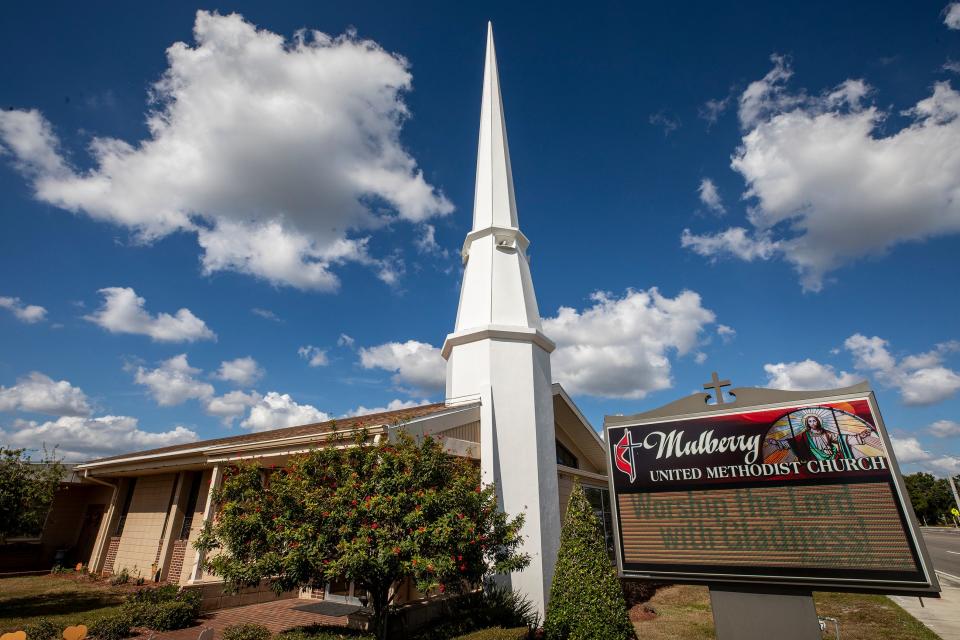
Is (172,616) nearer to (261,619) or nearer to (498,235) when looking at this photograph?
(261,619)

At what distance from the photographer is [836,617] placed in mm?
13977

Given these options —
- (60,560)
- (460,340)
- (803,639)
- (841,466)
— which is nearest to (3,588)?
(60,560)

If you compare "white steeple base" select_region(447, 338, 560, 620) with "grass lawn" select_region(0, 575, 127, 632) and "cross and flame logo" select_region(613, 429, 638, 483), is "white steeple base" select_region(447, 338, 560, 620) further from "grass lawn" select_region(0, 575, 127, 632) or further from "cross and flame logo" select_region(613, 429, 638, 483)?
"grass lawn" select_region(0, 575, 127, 632)

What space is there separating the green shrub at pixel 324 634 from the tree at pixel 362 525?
2.43ft

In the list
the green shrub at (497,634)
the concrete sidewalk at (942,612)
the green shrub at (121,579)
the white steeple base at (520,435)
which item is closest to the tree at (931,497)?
the concrete sidewalk at (942,612)

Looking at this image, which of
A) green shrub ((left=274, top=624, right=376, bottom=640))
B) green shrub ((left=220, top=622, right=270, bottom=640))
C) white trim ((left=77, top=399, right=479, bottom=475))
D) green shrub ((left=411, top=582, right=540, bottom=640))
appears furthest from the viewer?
white trim ((left=77, top=399, right=479, bottom=475))

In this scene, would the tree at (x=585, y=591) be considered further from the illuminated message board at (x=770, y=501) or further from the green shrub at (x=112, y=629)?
the green shrub at (x=112, y=629)

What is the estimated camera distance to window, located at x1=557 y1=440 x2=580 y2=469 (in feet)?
61.4

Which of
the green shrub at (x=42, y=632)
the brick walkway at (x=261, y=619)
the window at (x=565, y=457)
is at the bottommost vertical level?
the brick walkway at (x=261, y=619)

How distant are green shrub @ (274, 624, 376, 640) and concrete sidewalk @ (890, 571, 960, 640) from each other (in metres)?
14.1

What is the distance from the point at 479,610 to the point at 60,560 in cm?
2269

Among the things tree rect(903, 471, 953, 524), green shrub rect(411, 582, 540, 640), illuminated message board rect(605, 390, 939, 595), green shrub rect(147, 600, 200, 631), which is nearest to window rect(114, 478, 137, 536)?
green shrub rect(147, 600, 200, 631)

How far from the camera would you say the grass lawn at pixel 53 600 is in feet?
37.0

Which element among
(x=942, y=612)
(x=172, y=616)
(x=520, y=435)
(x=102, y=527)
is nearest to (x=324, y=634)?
(x=172, y=616)
